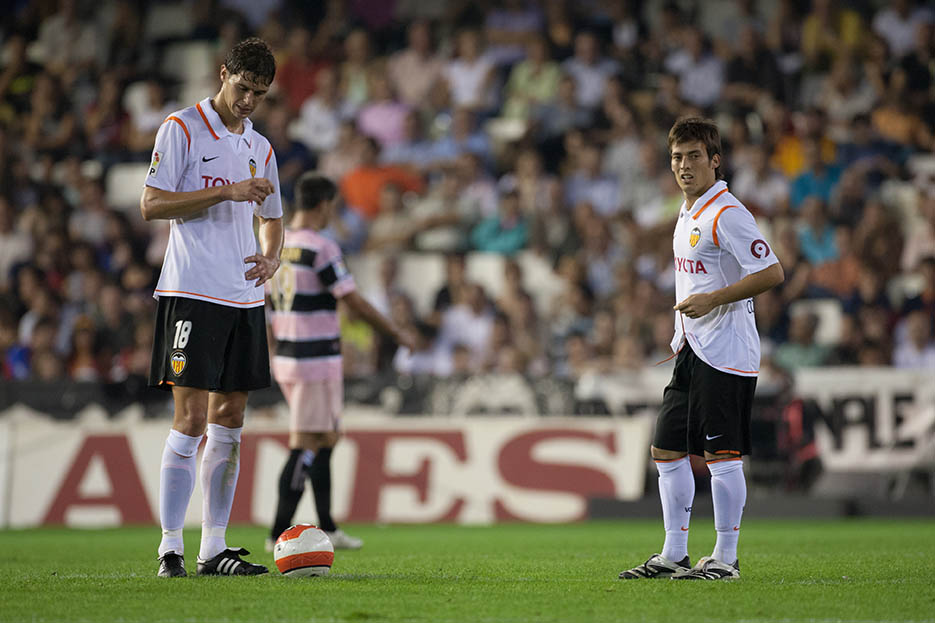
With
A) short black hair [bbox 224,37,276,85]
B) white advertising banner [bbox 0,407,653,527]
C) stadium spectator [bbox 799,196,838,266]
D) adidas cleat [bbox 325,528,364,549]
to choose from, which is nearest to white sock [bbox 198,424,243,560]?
short black hair [bbox 224,37,276,85]

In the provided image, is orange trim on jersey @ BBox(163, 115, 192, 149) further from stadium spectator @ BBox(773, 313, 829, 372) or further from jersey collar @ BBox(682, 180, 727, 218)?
stadium spectator @ BBox(773, 313, 829, 372)

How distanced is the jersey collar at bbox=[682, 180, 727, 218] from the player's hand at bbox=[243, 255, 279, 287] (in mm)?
2100

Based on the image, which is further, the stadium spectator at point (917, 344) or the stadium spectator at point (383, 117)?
the stadium spectator at point (383, 117)

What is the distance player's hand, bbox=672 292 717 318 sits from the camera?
598 cm

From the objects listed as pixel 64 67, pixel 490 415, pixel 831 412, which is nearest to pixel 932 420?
pixel 831 412

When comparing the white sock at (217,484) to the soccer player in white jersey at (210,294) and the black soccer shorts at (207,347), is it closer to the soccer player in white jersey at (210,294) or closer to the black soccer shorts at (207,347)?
the soccer player in white jersey at (210,294)

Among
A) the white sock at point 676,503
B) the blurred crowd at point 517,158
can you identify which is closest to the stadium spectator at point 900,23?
the blurred crowd at point 517,158

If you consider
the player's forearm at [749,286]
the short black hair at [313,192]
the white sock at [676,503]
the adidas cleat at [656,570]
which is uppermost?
the short black hair at [313,192]

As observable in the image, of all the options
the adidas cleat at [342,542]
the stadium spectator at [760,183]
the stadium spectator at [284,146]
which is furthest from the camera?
the stadium spectator at [284,146]

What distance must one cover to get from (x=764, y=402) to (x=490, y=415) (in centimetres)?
270

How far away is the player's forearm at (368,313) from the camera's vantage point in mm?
Answer: 8398

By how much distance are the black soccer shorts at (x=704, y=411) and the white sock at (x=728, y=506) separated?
0.27 ft

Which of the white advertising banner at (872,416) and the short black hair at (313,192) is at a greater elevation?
the short black hair at (313,192)

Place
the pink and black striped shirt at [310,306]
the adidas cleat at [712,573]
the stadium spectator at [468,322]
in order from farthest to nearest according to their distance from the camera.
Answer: the stadium spectator at [468,322], the pink and black striped shirt at [310,306], the adidas cleat at [712,573]
